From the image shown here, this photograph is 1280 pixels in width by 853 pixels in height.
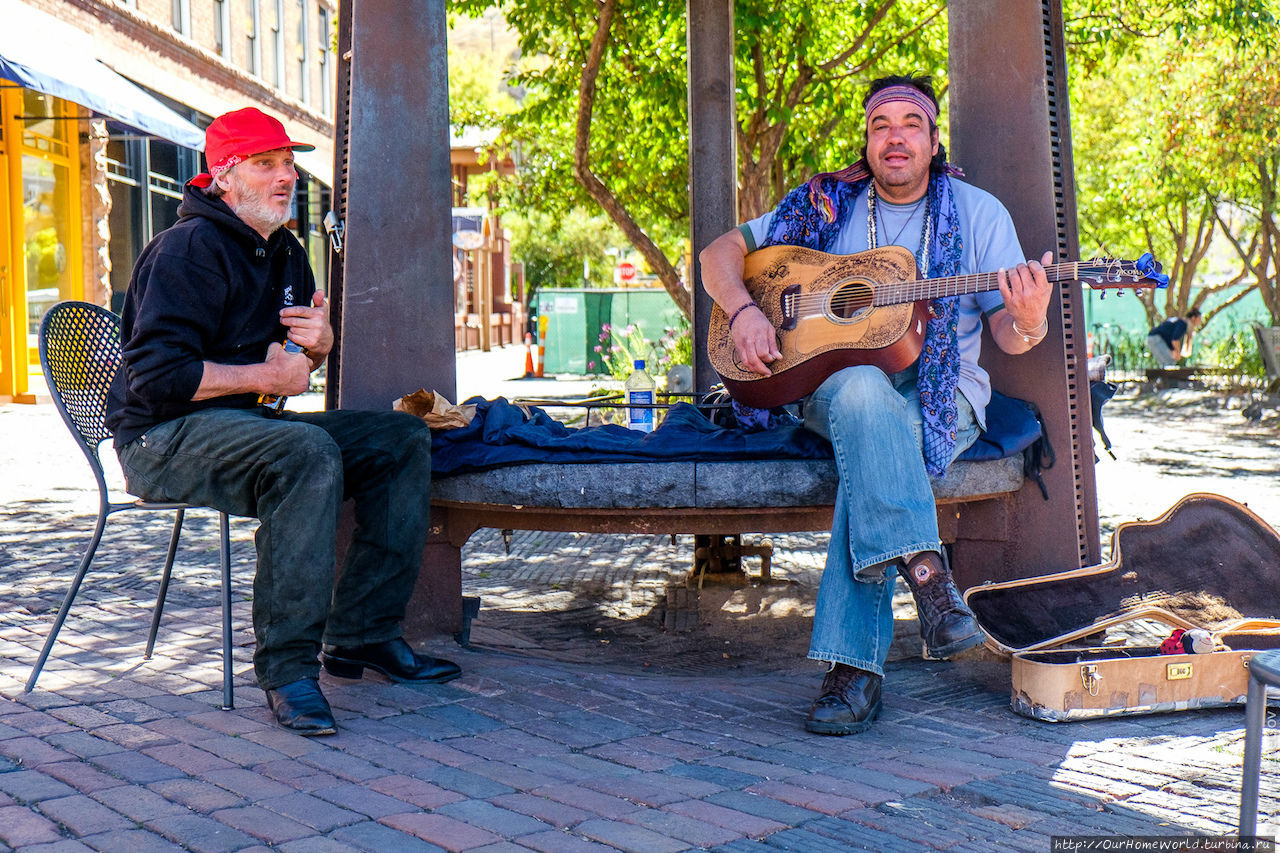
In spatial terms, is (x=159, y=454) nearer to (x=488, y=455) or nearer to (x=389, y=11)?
(x=488, y=455)

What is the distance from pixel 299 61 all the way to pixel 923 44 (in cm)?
1789

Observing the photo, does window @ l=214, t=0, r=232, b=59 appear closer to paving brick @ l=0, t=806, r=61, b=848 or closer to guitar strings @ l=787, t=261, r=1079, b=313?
guitar strings @ l=787, t=261, r=1079, b=313

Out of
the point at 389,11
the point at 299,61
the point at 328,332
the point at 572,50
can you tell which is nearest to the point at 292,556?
the point at 328,332

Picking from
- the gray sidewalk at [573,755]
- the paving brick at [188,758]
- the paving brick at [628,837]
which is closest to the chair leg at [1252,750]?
the gray sidewalk at [573,755]

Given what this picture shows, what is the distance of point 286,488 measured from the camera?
3373 millimetres

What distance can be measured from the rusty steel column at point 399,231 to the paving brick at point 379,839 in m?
1.65

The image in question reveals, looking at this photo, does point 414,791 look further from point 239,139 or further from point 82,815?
point 239,139

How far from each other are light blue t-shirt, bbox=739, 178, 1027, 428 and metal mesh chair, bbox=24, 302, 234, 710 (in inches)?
87.2

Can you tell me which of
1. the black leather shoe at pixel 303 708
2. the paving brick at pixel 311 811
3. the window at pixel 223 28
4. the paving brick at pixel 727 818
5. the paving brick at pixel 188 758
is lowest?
the paving brick at pixel 727 818

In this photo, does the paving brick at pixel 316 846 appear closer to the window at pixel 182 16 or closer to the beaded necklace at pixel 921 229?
the beaded necklace at pixel 921 229

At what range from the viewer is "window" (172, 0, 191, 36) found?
1974 cm

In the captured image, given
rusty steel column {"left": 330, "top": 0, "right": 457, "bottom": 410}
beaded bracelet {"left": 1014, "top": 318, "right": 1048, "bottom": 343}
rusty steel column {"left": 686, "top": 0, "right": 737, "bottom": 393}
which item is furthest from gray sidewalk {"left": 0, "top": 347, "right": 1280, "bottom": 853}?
rusty steel column {"left": 686, "top": 0, "right": 737, "bottom": 393}

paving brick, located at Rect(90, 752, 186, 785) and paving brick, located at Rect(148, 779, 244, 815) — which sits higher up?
paving brick, located at Rect(90, 752, 186, 785)

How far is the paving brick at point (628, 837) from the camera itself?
2.58 m
